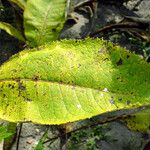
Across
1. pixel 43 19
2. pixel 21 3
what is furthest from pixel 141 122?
pixel 21 3

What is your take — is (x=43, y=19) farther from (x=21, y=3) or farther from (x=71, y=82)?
(x=71, y=82)

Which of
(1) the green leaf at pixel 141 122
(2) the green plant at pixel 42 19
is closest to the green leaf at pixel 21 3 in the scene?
(2) the green plant at pixel 42 19

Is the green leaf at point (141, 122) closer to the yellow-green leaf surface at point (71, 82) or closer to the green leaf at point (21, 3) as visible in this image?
the yellow-green leaf surface at point (71, 82)

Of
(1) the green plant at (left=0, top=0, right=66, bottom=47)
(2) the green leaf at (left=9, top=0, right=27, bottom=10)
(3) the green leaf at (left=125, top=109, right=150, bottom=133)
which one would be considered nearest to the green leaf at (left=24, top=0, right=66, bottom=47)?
(1) the green plant at (left=0, top=0, right=66, bottom=47)

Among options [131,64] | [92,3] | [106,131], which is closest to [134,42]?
[92,3]

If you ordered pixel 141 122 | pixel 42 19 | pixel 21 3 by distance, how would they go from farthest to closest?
pixel 21 3 → pixel 42 19 → pixel 141 122

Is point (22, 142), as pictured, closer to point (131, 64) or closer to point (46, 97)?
point (46, 97)

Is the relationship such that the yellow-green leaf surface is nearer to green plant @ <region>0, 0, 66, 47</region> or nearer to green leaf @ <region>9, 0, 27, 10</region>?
green plant @ <region>0, 0, 66, 47</region>

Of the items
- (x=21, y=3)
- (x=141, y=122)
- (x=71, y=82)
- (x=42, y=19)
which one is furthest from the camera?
(x=21, y=3)
